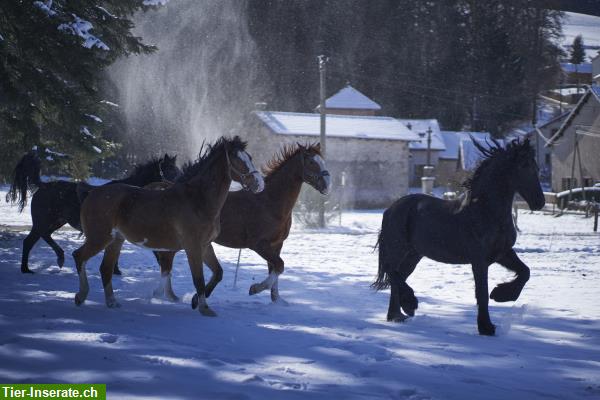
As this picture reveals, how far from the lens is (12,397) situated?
174 inches

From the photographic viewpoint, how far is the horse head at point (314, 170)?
9727mm

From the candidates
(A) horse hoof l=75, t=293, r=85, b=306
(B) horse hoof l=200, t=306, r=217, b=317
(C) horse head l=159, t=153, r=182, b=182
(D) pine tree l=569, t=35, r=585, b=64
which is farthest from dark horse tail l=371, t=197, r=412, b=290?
(D) pine tree l=569, t=35, r=585, b=64

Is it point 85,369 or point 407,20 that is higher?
point 407,20

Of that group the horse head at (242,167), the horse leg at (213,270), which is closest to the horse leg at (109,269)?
the horse leg at (213,270)

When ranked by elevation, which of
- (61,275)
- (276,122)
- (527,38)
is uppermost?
(527,38)

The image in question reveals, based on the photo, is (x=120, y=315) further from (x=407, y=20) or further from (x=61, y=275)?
(x=407, y=20)

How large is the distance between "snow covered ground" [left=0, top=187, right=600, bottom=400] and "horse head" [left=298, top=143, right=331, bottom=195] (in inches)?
66.8

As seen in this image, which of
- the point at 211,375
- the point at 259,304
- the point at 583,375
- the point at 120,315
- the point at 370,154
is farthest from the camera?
the point at 370,154

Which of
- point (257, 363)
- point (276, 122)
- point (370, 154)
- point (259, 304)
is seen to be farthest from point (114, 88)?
point (257, 363)

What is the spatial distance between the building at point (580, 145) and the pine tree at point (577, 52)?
37.9 metres

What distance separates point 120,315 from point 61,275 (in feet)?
14.3

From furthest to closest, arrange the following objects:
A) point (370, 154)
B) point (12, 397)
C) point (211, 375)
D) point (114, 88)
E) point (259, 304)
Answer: point (370, 154), point (114, 88), point (259, 304), point (211, 375), point (12, 397)

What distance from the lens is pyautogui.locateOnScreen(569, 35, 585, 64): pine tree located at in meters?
79.4

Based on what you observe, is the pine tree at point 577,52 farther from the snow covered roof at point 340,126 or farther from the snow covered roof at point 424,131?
the snow covered roof at point 340,126
